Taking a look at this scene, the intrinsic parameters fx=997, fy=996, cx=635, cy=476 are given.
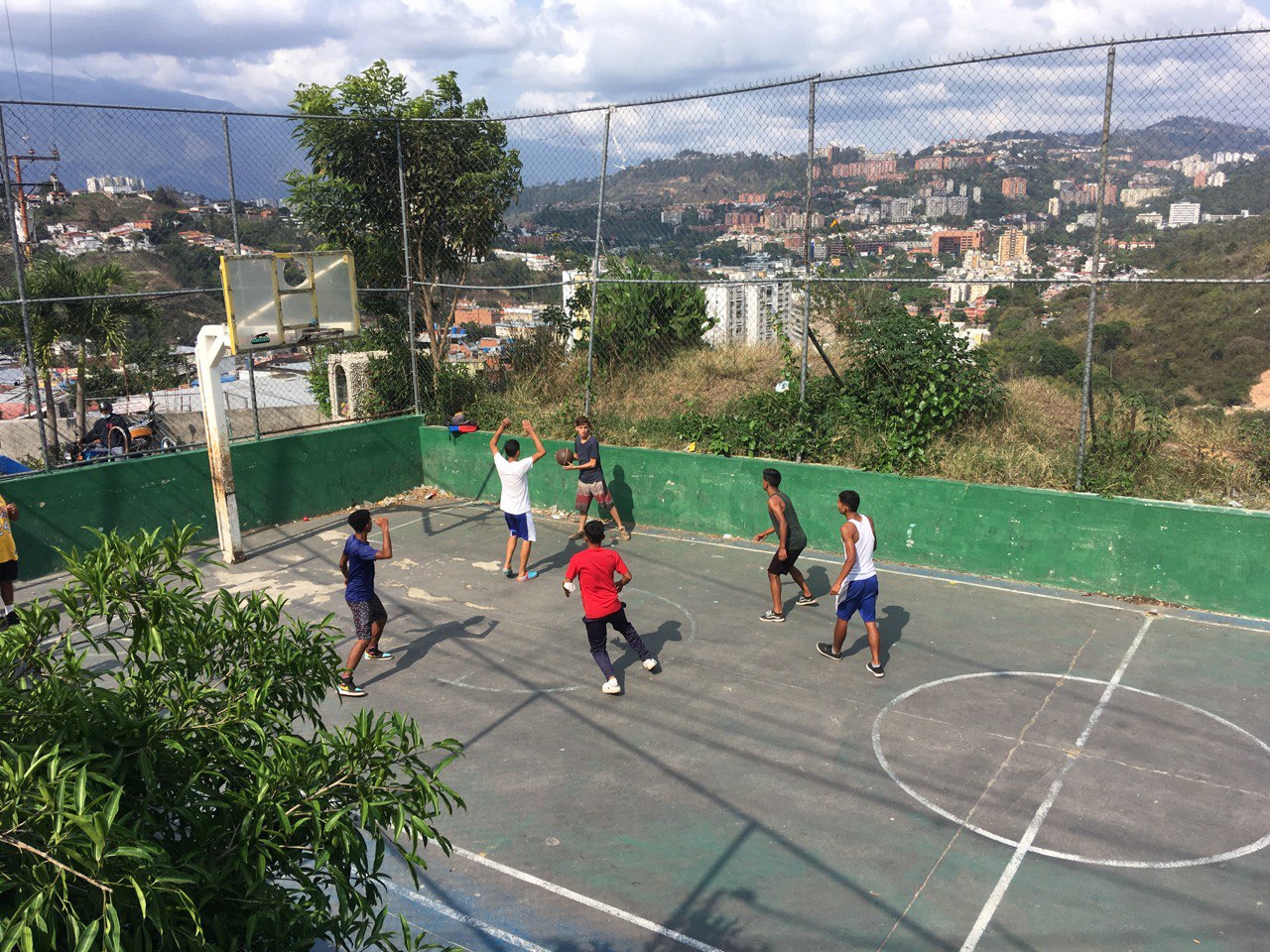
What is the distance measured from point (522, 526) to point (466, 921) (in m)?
6.25

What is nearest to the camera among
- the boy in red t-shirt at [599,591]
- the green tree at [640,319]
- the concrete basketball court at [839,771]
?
the concrete basketball court at [839,771]

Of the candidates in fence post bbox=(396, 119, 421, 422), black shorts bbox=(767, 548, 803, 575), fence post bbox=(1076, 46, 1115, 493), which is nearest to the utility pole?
fence post bbox=(396, 119, 421, 422)

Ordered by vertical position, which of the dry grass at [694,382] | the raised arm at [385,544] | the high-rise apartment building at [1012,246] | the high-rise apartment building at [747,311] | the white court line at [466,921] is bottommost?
the white court line at [466,921]

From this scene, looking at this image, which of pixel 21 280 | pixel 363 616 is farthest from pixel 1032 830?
pixel 21 280

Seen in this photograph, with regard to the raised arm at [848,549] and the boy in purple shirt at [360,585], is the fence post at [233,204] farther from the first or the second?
the raised arm at [848,549]

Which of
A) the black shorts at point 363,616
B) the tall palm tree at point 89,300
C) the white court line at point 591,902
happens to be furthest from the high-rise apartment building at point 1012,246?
the tall palm tree at point 89,300

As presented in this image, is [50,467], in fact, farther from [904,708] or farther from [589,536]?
[904,708]

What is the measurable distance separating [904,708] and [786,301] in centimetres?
692

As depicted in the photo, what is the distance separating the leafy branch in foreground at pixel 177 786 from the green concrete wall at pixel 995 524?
9.63m

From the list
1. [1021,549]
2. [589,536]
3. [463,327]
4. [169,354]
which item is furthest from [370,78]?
[1021,549]

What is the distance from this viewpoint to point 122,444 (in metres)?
14.4

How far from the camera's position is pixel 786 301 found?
45.0 feet

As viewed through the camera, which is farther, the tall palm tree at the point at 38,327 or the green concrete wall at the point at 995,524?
the tall palm tree at the point at 38,327

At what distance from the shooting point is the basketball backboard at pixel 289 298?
12.2 meters
